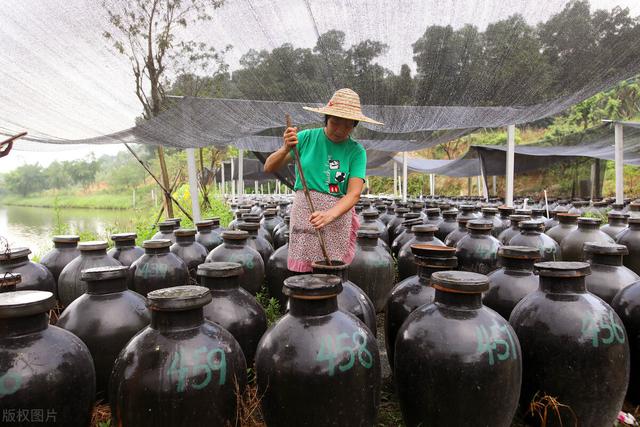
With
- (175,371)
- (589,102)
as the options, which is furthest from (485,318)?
(589,102)

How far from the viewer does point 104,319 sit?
2543 mm

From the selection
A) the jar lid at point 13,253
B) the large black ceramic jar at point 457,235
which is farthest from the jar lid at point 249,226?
the large black ceramic jar at point 457,235

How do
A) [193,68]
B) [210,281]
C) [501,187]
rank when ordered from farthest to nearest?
[501,187] < [193,68] < [210,281]

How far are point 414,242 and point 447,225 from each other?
2.15 m

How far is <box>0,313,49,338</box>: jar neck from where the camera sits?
193 centimetres

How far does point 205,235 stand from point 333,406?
382cm

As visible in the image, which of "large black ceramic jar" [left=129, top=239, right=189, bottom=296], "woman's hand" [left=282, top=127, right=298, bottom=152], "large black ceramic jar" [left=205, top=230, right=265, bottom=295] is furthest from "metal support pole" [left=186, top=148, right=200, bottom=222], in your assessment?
"woman's hand" [left=282, top=127, right=298, bottom=152]

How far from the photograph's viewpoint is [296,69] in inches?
211

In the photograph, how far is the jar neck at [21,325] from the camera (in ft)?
6.32

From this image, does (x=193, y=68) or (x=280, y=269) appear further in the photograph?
(x=193, y=68)

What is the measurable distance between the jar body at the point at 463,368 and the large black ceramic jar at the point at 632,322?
978 millimetres

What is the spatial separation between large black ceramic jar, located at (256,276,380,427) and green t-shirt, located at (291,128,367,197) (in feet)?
3.87

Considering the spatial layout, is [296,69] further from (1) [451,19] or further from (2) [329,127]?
(2) [329,127]

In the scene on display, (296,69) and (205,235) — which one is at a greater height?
(296,69)
